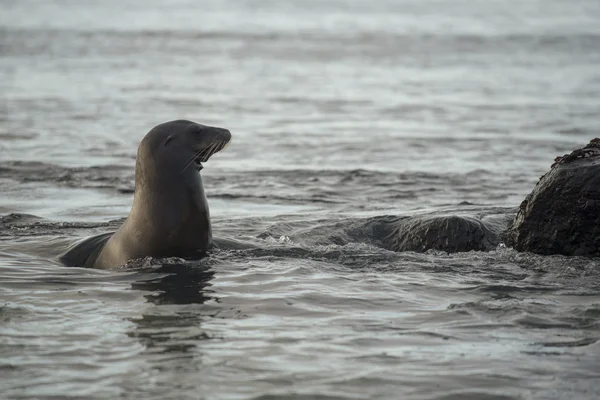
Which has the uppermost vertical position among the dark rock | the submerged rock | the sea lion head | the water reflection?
the sea lion head

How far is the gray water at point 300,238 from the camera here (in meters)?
5.30

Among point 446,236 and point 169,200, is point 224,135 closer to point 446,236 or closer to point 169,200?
point 169,200

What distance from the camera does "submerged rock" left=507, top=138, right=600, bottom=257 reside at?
7.57 metres

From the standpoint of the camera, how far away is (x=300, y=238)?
9016 mm

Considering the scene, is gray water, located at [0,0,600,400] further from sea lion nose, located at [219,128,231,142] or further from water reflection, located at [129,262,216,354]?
sea lion nose, located at [219,128,231,142]

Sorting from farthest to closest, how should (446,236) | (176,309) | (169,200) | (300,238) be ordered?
(300,238) < (446,236) < (169,200) < (176,309)

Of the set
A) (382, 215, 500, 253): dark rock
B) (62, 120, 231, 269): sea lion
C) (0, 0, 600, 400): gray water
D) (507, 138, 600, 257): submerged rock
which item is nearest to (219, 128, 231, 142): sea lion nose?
(62, 120, 231, 269): sea lion

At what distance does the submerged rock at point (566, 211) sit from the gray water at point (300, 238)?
152 mm

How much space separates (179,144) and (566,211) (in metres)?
2.96

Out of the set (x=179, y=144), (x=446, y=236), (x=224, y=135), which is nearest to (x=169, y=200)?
(x=179, y=144)

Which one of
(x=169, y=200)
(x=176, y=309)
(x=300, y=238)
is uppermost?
(x=169, y=200)

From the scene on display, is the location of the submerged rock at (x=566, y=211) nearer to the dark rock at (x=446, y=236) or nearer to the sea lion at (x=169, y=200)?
the dark rock at (x=446, y=236)

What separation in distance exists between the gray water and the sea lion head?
76 centimetres

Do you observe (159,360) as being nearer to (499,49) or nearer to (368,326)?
(368,326)
